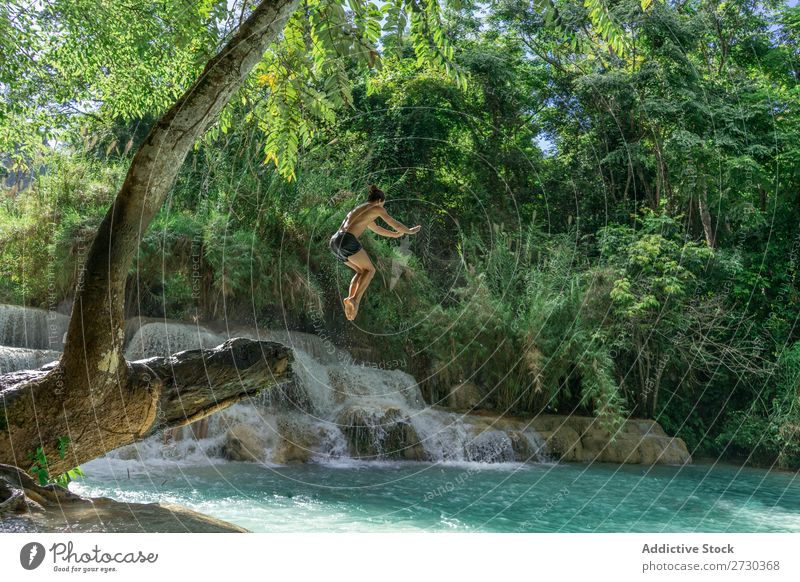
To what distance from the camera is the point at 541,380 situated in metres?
10.2

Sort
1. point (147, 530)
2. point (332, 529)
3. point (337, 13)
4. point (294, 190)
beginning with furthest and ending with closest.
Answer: point (294, 190), point (332, 529), point (337, 13), point (147, 530)

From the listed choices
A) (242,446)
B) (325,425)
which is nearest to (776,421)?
(325,425)

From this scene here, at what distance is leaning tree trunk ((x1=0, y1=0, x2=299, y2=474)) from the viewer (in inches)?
154

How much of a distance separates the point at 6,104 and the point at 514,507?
5798 mm

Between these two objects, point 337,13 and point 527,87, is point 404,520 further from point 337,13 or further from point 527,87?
point 527,87

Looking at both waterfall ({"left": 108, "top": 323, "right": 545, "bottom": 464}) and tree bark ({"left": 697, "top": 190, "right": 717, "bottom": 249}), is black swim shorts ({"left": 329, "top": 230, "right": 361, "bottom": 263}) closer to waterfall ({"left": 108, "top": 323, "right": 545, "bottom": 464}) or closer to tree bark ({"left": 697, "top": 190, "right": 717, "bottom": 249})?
waterfall ({"left": 108, "top": 323, "right": 545, "bottom": 464})

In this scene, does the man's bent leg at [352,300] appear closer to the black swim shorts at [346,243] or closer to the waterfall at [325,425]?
the black swim shorts at [346,243]

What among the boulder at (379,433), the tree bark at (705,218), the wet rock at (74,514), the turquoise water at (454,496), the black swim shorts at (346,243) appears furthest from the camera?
the tree bark at (705,218)

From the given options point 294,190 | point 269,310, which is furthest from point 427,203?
point 269,310

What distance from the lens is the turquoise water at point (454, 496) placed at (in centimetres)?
597

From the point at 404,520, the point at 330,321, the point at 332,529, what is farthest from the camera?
the point at 330,321

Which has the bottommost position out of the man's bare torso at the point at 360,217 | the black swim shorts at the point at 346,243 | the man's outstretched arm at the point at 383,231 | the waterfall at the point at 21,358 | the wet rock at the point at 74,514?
the wet rock at the point at 74,514

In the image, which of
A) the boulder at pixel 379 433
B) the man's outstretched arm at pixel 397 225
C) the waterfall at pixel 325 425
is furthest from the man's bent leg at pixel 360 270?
the boulder at pixel 379 433

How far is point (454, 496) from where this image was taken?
23.3 feet
